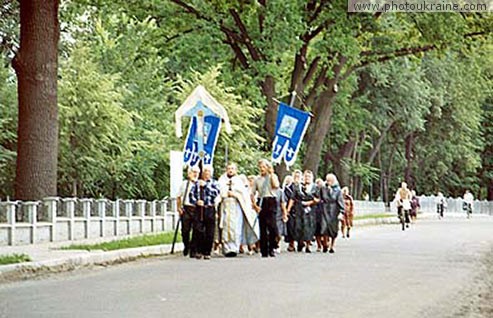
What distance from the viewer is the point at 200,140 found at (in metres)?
27.3

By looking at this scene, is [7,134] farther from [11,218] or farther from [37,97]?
[11,218]

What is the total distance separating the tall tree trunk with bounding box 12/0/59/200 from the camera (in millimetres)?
26141

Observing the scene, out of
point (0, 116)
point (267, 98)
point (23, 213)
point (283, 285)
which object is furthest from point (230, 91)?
point (283, 285)

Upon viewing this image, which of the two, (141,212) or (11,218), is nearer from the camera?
(11,218)

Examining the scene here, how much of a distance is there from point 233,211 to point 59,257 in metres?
5.24

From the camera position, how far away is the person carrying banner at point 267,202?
77.4 feet

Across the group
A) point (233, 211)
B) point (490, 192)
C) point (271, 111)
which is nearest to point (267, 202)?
point (233, 211)

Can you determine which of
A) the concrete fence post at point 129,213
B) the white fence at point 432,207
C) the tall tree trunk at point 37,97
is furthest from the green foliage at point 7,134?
the white fence at point 432,207

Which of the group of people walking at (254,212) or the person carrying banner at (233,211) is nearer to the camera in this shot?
the group of people walking at (254,212)

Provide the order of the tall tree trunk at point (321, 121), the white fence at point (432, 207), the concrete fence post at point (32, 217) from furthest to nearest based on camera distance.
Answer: the white fence at point (432, 207) < the tall tree trunk at point (321, 121) < the concrete fence post at point (32, 217)

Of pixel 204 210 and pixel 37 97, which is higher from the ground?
pixel 37 97

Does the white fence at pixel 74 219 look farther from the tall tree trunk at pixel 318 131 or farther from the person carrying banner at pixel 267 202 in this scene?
the tall tree trunk at pixel 318 131

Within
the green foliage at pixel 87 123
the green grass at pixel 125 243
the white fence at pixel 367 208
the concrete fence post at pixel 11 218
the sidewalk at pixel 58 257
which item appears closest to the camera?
the sidewalk at pixel 58 257

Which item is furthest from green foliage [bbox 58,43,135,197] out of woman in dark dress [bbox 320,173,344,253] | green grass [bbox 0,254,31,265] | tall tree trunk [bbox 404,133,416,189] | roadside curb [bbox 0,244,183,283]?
tall tree trunk [bbox 404,133,416,189]
